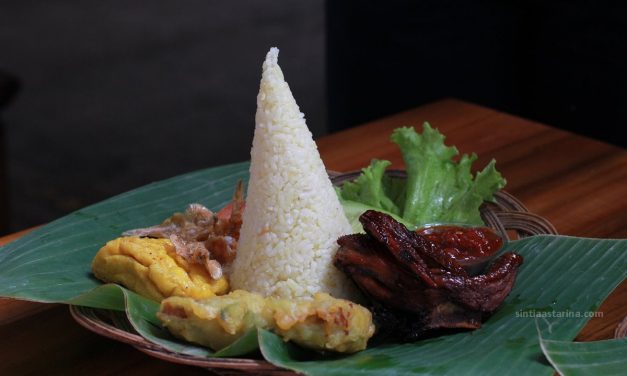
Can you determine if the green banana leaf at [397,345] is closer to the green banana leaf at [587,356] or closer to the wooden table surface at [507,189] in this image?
the green banana leaf at [587,356]

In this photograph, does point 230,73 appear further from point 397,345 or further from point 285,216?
point 397,345

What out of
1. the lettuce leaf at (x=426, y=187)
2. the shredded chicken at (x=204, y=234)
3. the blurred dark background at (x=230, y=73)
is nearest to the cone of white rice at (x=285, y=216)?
the shredded chicken at (x=204, y=234)

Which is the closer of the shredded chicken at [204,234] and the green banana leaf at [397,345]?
the green banana leaf at [397,345]

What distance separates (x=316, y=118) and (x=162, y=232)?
4.17 meters

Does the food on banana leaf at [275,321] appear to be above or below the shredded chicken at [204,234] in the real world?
below

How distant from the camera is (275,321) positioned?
1.70 m

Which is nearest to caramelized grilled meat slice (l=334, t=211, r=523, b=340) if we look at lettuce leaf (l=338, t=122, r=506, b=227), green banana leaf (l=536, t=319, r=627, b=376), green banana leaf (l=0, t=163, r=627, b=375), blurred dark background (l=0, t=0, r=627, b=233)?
green banana leaf (l=0, t=163, r=627, b=375)

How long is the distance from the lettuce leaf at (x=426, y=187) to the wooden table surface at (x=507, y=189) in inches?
9.5

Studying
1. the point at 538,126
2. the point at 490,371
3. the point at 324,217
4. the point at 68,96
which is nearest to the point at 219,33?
the point at 68,96

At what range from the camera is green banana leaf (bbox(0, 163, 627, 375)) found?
1649mm

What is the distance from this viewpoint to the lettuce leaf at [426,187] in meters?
2.52

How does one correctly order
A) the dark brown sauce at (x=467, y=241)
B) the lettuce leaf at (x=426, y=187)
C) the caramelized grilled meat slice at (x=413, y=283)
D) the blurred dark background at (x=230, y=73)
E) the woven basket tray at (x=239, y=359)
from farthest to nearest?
the blurred dark background at (x=230, y=73), the lettuce leaf at (x=426, y=187), the dark brown sauce at (x=467, y=241), the caramelized grilled meat slice at (x=413, y=283), the woven basket tray at (x=239, y=359)

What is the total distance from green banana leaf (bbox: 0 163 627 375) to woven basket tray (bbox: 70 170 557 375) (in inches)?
1.0

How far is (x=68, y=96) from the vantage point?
6559 mm
